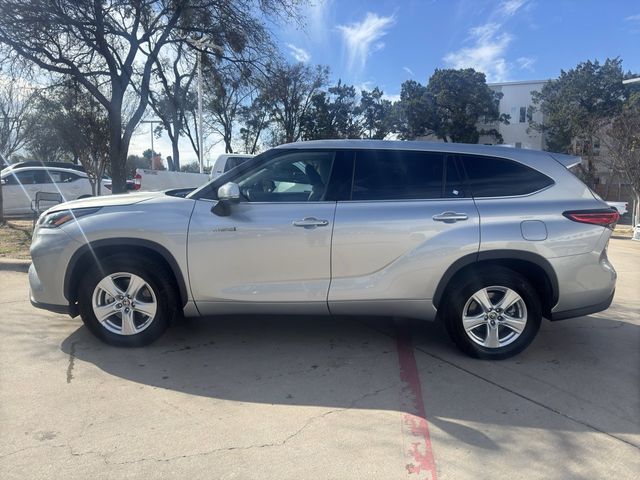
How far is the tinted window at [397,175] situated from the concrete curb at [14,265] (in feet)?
19.2

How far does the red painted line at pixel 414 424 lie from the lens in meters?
2.63

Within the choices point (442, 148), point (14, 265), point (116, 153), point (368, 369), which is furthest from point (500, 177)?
point (116, 153)

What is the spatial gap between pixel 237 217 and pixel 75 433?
1.87 metres

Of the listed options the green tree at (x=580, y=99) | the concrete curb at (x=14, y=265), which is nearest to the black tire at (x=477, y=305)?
the concrete curb at (x=14, y=265)

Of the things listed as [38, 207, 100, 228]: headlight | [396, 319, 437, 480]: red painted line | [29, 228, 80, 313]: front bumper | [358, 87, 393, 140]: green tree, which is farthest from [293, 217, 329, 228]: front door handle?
[358, 87, 393, 140]: green tree

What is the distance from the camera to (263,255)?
3.90m

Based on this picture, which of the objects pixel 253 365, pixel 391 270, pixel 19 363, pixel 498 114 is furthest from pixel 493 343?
pixel 498 114

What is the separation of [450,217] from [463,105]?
4503 centimetres

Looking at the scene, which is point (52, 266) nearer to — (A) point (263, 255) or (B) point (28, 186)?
(A) point (263, 255)

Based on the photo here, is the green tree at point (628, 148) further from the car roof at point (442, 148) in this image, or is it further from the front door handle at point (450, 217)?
the front door handle at point (450, 217)

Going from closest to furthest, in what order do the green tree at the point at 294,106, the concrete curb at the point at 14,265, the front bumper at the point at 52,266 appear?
1. the front bumper at the point at 52,266
2. the concrete curb at the point at 14,265
3. the green tree at the point at 294,106

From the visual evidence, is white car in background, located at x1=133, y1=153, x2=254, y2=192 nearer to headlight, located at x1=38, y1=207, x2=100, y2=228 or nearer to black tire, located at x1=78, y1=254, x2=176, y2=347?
headlight, located at x1=38, y1=207, x2=100, y2=228

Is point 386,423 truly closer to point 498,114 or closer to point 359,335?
point 359,335

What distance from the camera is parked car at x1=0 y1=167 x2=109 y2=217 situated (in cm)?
1449
